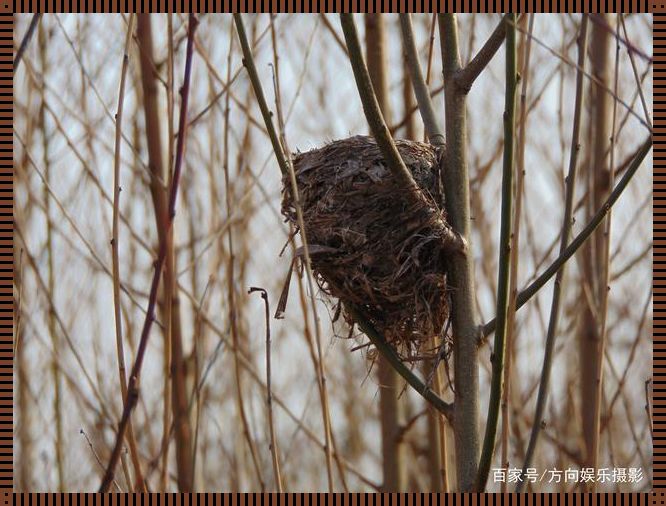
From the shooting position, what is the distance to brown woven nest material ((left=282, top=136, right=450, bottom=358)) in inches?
75.0

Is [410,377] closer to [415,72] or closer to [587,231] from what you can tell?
[587,231]

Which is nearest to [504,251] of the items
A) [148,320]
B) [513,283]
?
[513,283]

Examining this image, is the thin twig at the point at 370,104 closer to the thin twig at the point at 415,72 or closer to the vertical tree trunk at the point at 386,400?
the thin twig at the point at 415,72

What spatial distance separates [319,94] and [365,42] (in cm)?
70

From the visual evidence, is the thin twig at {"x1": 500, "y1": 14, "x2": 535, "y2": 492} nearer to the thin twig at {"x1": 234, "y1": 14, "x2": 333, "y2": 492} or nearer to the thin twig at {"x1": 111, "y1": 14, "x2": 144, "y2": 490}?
the thin twig at {"x1": 234, "y1": 14, "x2": 333, "y2": 492}

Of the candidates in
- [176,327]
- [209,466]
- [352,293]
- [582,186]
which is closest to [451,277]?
[352,293]

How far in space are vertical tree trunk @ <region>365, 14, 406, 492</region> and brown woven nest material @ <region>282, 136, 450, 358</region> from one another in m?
0.76

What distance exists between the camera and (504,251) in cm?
148

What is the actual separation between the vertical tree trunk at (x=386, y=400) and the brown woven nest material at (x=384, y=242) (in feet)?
2.50

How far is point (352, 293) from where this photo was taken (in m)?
2.01

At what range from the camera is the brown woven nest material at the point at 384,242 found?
1.91 metres

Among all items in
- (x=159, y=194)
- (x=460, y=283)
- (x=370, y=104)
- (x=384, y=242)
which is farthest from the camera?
(x=159, y=194)

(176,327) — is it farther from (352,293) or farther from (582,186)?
(582,186)

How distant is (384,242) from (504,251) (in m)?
0.53
